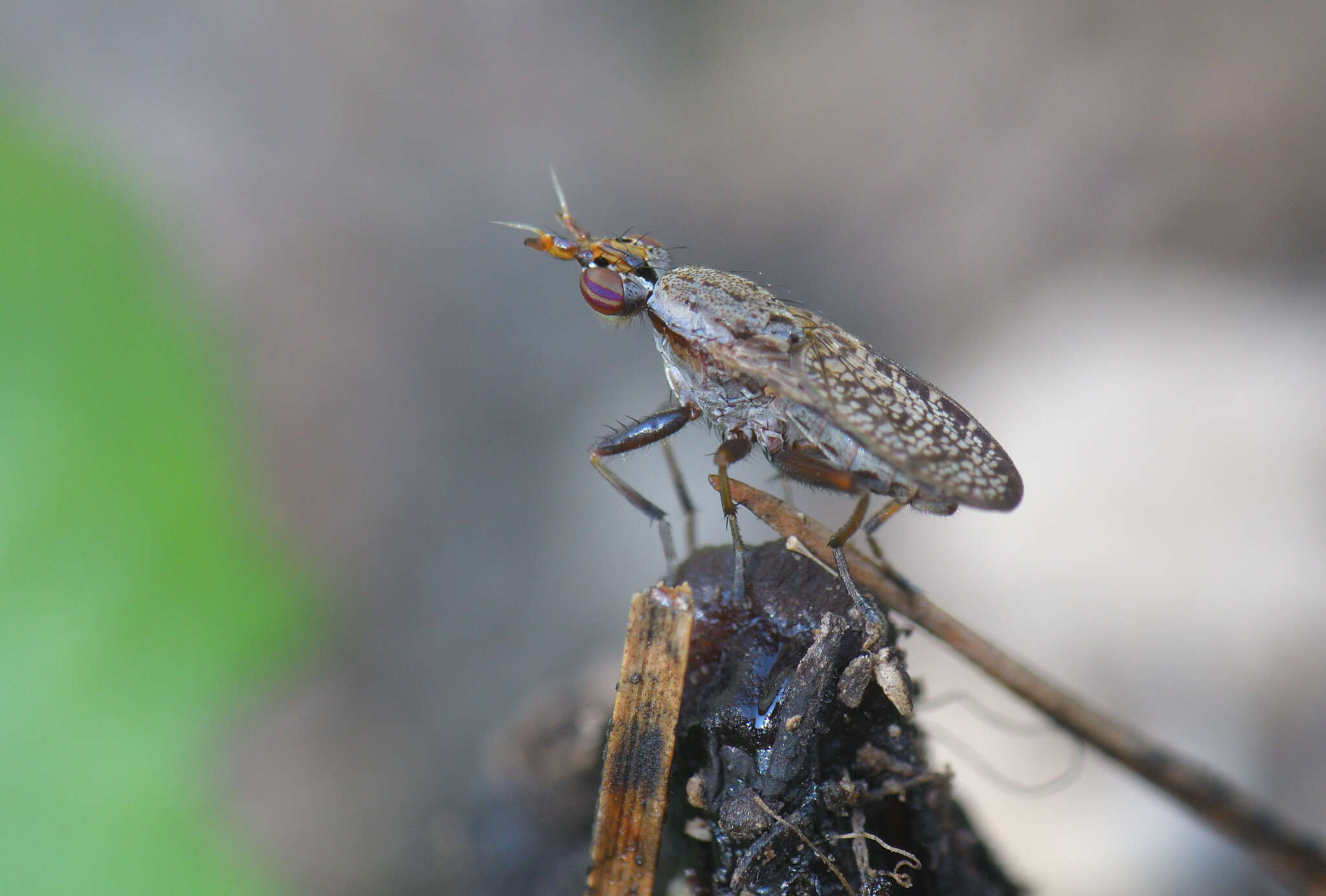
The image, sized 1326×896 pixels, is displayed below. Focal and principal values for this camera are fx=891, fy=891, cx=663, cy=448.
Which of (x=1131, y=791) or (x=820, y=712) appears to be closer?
(x=820, y=712)

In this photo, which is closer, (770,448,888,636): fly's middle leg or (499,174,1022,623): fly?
(770,448,888,636): fly's middle leg

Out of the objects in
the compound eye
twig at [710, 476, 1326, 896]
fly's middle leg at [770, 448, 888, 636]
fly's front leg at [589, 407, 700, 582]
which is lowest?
twig at [710, 476, 1326, 896]

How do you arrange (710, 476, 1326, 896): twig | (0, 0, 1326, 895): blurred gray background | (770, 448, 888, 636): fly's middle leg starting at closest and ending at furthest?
(710, 476, 1326, 896): twig → (770, 448, 888, 636): fly's middle leg → (0, 0, 1326, 895): blurred gray background

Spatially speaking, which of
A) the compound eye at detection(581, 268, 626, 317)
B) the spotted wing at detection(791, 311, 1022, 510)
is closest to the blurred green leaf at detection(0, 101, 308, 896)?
the compound eye at detection(581, 268, 626, 317)

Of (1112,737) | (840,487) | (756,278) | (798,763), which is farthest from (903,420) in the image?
(756,278)

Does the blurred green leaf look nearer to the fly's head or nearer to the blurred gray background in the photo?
the blurred gray background

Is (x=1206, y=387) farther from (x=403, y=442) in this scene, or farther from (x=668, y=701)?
(x=403, y=442)

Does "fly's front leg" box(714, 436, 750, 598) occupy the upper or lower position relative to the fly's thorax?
lower

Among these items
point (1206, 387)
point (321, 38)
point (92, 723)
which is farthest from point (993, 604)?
point (321, 38)
